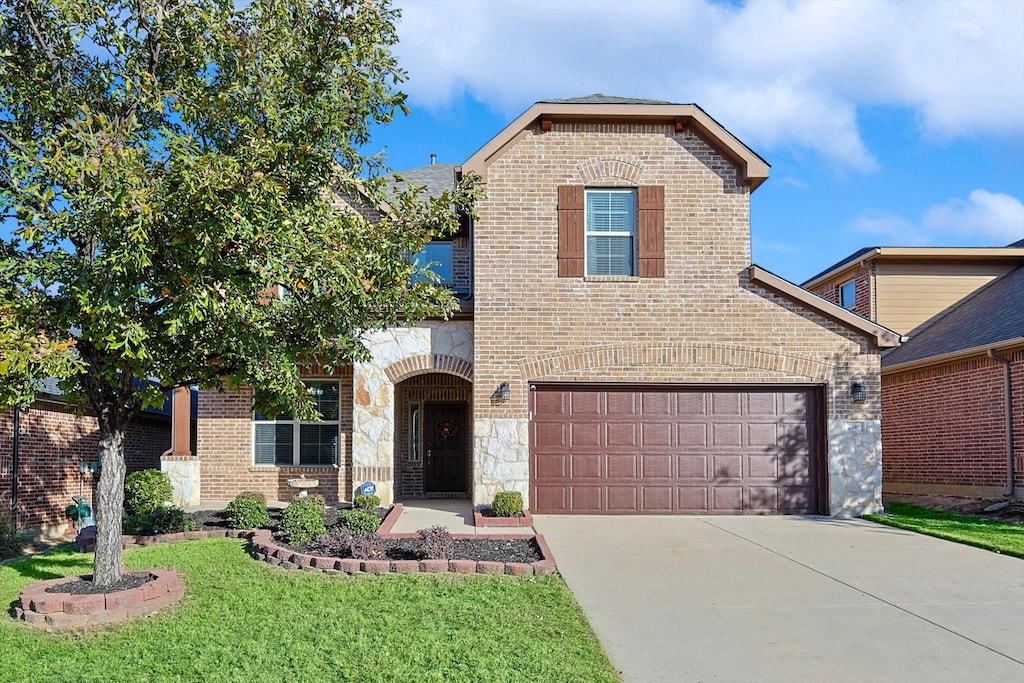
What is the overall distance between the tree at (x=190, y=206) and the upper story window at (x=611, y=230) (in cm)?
549

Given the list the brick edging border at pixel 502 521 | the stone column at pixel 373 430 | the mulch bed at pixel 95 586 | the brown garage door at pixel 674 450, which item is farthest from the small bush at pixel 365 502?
the mulch bed at pixel 95 586

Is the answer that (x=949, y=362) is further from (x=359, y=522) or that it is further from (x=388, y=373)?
(x=359, y=522)

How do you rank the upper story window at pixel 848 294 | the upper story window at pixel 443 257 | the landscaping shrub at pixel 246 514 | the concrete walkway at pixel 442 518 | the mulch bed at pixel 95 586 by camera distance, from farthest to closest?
the upper story window at pixel 848 294 → the upper story window at pixel 443 257 → the concrete walkway at pixel 442 518 → the landscaping shrub at pixel 246 514 → the mulch bed at pixel 95 586

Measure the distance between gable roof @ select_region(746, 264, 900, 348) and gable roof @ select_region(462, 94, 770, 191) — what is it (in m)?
1.63

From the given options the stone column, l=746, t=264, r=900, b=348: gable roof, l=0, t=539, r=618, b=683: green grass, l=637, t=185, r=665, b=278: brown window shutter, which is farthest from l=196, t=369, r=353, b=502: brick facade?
l=746, t=264, r=900, b=348: gable roof

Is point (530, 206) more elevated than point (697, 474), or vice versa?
point (530, 206)

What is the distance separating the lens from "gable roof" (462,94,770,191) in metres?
13.8

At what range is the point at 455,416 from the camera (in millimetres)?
17078

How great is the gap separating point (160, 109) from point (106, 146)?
28.0 inches

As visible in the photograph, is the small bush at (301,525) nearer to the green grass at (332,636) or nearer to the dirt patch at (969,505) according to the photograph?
the green grass at (332,636)

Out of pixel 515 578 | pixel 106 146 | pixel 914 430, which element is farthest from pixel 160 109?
pixel 914 430

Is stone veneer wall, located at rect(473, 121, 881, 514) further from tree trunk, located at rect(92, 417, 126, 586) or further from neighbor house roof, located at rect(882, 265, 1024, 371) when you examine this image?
tree trunk, located at rect(92, 417, 126, 586)

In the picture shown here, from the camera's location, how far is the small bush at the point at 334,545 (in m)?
9.50

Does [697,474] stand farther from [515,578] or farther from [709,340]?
[515,578]
